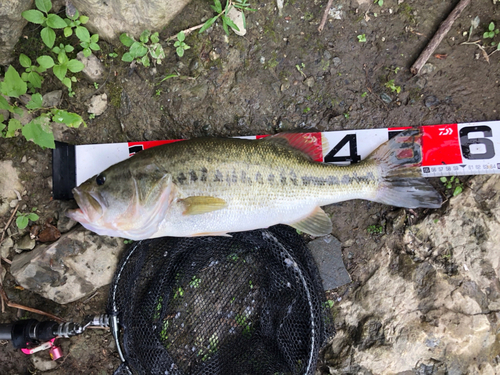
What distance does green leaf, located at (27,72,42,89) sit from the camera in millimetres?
3085

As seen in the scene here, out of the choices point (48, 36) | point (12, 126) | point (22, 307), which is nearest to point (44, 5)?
point (48, 36)

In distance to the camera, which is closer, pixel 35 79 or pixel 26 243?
pixel 35 79

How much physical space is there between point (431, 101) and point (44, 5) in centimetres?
376

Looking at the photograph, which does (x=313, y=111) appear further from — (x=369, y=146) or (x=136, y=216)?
(x=136, y=216)

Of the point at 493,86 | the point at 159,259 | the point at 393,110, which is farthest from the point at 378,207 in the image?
the point at 159,259

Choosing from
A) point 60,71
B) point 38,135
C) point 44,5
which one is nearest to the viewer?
point 38,135

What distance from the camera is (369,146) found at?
10.6 feet

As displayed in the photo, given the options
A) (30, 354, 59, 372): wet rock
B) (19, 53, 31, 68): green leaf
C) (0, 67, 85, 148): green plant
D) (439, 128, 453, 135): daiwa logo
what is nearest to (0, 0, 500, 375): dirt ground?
(439, 128, 453, 135): daiwa logo

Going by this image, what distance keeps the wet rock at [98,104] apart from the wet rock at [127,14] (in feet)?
1.92

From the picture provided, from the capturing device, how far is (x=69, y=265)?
10.5 ft

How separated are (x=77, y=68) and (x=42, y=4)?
0.59m

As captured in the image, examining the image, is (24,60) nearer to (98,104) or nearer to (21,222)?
(98,104)

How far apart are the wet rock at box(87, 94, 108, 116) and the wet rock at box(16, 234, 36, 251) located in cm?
143

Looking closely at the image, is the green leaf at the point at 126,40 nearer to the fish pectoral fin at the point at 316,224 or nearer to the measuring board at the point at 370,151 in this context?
the measuring board at the point at 370,151
